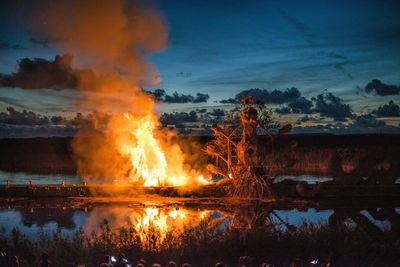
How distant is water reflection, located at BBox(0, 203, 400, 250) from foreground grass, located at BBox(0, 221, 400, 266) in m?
4.77

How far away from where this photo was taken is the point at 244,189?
1062 inches

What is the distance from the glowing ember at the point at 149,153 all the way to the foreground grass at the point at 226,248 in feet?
52.6

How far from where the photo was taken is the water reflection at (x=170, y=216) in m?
20.2

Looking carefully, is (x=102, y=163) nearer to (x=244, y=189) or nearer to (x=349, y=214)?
(x=244, y=189)

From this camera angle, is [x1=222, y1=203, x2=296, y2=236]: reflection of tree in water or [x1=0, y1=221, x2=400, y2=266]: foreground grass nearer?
[x1=0, y1=221, x2=400, y2=266]: foreground grass

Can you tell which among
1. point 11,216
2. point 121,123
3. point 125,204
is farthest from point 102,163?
point 11,216

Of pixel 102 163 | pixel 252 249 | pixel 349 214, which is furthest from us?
pixel 102 163

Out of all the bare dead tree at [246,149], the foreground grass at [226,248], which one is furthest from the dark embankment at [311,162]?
the foreground grass at [226,248]

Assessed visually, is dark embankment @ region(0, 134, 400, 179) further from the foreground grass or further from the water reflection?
the foreground grass

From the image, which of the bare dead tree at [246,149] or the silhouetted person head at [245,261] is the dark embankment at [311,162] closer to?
the bare dead tree at [246,149]

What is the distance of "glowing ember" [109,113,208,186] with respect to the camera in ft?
101

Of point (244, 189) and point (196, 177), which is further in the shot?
point (196, 177)

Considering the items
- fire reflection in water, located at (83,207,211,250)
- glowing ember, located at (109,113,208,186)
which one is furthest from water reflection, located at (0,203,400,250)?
glowing ember, located at (109,113,208,186)

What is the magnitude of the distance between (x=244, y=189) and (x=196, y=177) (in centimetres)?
511
